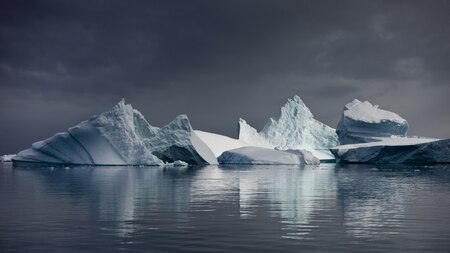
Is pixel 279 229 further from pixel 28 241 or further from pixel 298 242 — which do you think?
pixel 28 241

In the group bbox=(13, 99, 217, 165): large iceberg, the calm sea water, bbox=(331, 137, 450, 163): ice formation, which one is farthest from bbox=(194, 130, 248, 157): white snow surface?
the calm sea water

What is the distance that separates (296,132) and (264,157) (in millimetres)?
18968

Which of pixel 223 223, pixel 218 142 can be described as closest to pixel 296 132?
pixel 218 142

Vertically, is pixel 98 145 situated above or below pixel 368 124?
below

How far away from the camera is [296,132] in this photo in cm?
7569

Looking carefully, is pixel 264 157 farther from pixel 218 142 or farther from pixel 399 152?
pixel 218 142

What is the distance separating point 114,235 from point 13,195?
30.8ft

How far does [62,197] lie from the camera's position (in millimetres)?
16188

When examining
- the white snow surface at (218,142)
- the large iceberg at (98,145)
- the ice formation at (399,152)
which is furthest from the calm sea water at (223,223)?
the white snow surface at (218,142)

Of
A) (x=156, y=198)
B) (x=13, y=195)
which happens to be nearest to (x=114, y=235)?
(x=156, y=198)

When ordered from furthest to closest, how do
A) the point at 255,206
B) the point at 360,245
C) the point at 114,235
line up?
the point at 255,206 < the point at 114,235 < the point at 360,245

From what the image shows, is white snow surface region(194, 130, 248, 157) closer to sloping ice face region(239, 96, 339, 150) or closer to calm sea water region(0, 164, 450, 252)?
sloping ice face region(239, 96, 339, 150)

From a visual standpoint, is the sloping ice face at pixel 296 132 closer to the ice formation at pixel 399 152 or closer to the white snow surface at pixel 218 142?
the white snow surface at pixel 218 142

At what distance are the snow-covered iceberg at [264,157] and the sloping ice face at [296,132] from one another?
1435 cm
